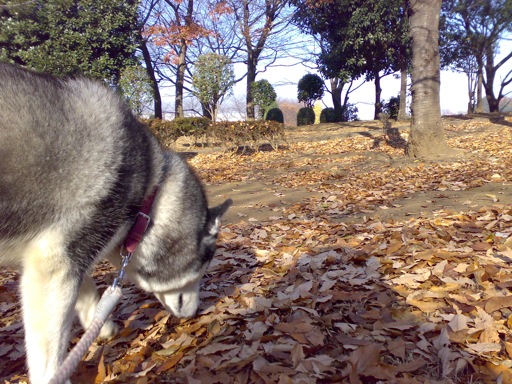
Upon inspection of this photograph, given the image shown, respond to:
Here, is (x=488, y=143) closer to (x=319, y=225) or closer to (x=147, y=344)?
(x=319, y=225)

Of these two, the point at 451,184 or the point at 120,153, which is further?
the point at 451,184

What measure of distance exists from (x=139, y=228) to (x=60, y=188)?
1.82 feet

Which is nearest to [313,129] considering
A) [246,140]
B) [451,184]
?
[246,140]

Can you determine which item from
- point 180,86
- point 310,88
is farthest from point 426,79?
point 180,86

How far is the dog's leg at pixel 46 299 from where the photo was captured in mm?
2105

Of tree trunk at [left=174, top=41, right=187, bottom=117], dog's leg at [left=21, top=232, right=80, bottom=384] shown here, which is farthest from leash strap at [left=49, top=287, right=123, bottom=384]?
tree trunk at [left=174, top=41, right=187, bottom=117]

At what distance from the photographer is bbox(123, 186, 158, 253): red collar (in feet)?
8.25

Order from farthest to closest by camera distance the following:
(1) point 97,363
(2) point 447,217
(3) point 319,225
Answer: (3) point 319,225 → (2) point 447,217 → (1) point 97,363

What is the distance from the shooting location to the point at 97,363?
262cm

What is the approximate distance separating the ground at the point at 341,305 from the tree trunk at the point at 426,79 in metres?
3.31

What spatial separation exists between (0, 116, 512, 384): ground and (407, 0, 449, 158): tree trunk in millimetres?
3310

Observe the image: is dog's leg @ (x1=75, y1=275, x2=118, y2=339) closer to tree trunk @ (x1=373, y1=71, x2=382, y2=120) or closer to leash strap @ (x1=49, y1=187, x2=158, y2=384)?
leash strap @ (x1=49, y1=187, x2=158, y2=384)

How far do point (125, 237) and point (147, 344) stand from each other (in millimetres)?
804

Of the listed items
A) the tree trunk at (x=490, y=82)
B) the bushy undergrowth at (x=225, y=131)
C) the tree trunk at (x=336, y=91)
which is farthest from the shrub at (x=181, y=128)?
the tree trunk at (x=490, y=82)
